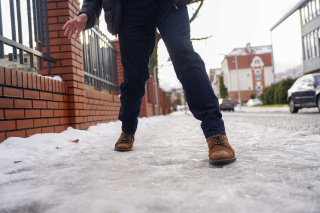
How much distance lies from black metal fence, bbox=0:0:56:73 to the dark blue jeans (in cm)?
120

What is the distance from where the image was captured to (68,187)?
1262 mm

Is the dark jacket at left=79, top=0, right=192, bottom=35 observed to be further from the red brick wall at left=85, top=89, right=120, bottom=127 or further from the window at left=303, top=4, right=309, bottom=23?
the window at left=303, top=4, right=309, bottom=23

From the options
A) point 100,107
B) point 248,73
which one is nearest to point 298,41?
point 100,107

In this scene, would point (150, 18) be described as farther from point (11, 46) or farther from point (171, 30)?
point (11, 46)

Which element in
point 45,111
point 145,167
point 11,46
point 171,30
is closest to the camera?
point 145,167

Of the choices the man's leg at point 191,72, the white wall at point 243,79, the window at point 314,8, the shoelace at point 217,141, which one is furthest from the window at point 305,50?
the white wall at point 243,79

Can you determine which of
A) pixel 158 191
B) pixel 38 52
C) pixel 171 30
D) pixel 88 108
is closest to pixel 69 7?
pixel 38 52

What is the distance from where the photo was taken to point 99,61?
556cm

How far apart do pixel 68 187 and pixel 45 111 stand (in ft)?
6.31

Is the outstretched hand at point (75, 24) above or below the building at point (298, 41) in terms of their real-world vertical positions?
below

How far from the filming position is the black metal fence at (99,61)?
4805mm

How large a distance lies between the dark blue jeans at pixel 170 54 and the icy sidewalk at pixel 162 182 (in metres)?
0.37

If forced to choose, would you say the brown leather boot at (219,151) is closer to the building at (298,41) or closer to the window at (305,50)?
the building at (298,41)

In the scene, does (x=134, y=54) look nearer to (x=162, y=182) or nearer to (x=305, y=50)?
(x=162, y=182)
